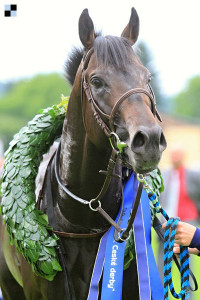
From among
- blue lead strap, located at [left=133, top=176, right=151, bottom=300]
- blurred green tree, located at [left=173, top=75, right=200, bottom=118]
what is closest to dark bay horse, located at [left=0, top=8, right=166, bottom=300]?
blue lead strap, located at [left=133, top=176, right=151, bottom=300]

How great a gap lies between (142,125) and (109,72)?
51 centimetres

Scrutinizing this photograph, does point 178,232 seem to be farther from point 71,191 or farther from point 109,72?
point 109,72

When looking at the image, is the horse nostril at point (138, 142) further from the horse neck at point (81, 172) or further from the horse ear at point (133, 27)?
the horse ear at point (133, 27)

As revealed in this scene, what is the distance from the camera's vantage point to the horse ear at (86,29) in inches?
136

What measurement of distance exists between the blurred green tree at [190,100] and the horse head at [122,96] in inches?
3440

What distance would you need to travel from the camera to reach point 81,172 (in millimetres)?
3619

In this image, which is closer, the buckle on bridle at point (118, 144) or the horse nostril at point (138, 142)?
the horse nostril at point (138, 142)

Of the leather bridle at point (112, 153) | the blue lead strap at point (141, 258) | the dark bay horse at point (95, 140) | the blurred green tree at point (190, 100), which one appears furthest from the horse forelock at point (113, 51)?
the blurred green tree at point (190, 100)

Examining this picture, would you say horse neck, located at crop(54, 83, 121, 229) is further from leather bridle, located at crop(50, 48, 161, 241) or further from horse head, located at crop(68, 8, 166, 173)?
horse head, located at crop(68, 8, 166, 173)

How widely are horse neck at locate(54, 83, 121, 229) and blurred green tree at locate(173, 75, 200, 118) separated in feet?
286

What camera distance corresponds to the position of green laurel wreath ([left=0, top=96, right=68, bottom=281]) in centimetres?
373

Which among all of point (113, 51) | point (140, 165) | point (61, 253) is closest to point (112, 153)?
point (140, 165)

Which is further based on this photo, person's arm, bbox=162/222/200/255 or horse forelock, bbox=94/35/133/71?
person's arm, bbox=162/222/200/255

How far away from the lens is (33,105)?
2980 inches
